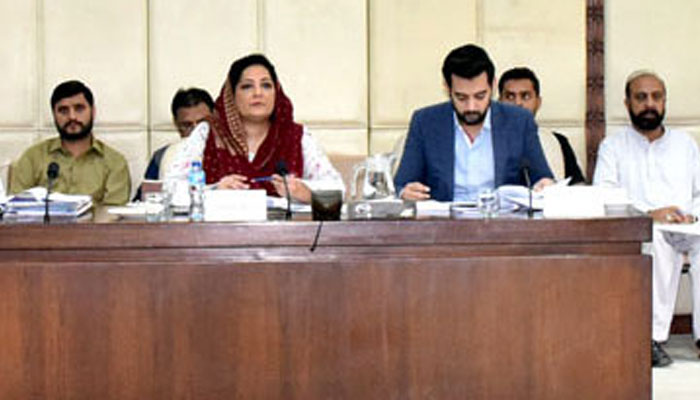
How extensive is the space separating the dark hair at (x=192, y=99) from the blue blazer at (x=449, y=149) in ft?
4.72

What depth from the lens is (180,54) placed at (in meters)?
5.42

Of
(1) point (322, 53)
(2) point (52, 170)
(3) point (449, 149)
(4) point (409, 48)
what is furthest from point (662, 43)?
(2) point (52, 170)

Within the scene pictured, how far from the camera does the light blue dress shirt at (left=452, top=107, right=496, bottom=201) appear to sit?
3.93m

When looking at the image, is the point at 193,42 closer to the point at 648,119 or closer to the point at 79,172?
the point at 79,172

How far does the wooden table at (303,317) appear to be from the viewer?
7.89 feet

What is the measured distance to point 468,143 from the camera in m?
3.99

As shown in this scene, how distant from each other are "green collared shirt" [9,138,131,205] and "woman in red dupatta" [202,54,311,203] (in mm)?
1163

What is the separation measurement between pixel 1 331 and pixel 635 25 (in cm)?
392

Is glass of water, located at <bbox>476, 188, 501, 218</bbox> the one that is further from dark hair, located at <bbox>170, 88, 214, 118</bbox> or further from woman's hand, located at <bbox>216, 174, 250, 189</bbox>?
dark hair, located at <bbox>170, 88, 214, 118</bbox>

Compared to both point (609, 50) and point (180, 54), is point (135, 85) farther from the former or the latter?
point (609, 50)

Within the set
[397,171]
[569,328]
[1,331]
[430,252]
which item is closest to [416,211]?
[430,252]

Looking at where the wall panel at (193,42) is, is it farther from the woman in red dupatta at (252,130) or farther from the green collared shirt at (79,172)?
the woman in red dupatta at (252,130)

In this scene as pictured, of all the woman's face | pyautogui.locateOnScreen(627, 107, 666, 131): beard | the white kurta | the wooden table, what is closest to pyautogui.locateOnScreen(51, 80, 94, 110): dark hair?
the woman's face

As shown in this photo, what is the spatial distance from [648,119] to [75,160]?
259 cm
